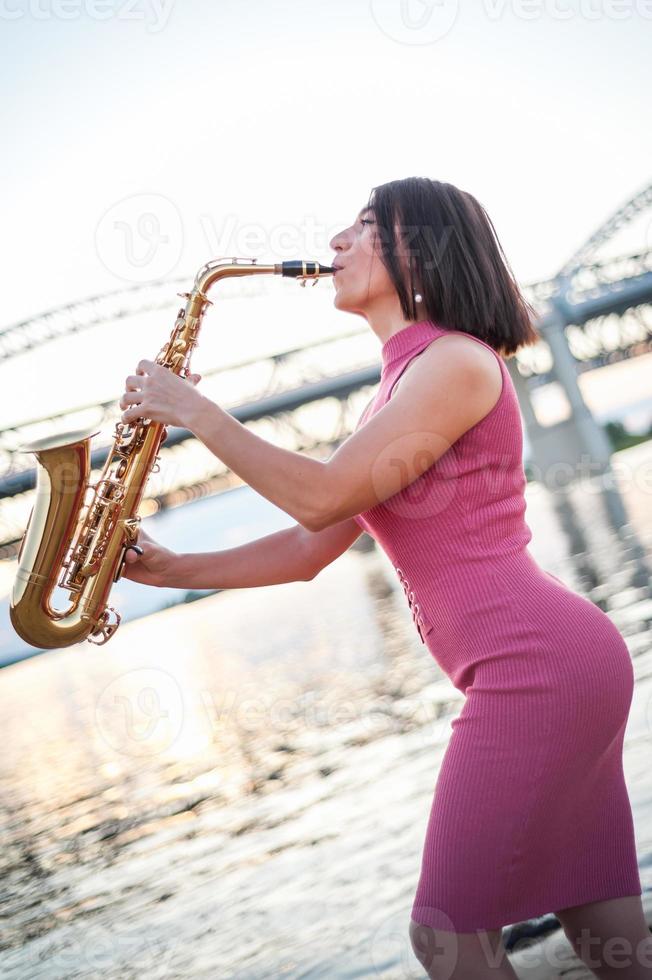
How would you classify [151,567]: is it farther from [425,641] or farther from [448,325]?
[448,325]

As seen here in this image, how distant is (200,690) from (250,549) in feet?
A: 31.7

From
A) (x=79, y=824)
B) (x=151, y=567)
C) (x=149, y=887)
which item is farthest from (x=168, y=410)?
(x=79, y=824)

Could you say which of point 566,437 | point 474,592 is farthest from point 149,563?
point 566,437

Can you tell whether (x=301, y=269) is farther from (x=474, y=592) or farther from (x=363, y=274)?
(x=474, y=592)

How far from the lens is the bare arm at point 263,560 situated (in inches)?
105

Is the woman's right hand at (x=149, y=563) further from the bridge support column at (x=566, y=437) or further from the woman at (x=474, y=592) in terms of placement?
the bridge support column at (x=566, y=437)

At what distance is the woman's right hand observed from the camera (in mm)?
2723

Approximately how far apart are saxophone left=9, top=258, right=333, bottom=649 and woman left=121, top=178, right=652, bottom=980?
1.80ft

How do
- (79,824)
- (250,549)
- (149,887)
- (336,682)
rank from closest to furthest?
(250,549) < (149,887) < (79,824) < (336,682)

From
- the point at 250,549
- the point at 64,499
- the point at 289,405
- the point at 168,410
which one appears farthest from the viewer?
the point at 289,405

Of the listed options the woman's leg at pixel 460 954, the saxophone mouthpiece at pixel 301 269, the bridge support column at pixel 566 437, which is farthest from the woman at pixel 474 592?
the bridge support column at pixel 566 437

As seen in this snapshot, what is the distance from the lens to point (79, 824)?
6785 millimetres

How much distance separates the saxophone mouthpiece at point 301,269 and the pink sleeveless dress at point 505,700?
0.56 m

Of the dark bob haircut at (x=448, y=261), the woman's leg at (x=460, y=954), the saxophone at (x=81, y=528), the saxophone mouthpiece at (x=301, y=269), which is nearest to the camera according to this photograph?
the woman's leg at (x=460, y=954)
